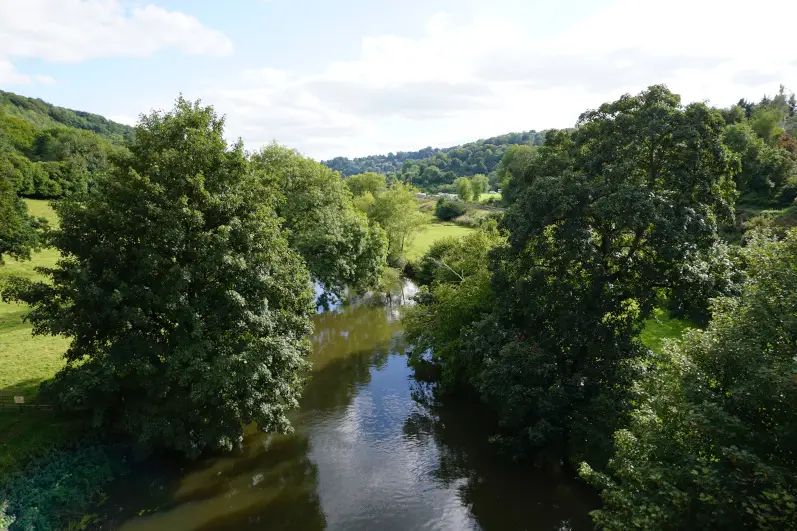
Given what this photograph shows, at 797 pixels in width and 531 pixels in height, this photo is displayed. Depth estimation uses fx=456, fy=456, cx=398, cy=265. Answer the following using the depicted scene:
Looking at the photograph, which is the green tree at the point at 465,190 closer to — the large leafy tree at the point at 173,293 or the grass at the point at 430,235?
the grass at the point at 430,235

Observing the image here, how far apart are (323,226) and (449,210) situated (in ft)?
210

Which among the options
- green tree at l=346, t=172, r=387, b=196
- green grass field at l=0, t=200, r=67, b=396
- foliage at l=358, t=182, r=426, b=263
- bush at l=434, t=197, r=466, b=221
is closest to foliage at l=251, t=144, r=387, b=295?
foliage at l=358, t=182, r=426, b=263

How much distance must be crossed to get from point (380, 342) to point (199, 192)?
2218 cm

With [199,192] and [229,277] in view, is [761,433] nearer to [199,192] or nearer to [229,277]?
[229,277]

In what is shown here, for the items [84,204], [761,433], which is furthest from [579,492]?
[84,204]

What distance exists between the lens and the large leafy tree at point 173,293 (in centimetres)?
1792

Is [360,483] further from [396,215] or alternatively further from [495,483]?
[396,215]

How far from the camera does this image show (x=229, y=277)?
770 inches

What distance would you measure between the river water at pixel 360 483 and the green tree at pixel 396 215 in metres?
31.3

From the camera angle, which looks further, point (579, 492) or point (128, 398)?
point (128, 398)

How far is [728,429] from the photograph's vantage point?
34.8 ft

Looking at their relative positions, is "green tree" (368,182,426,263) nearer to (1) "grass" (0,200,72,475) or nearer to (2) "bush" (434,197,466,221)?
(1) "grass" (0,200,72,475)

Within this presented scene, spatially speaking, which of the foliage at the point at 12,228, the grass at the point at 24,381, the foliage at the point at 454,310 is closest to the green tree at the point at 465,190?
the foliage at the point at 454,310

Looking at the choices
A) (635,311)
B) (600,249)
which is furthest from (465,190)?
(635,311)
